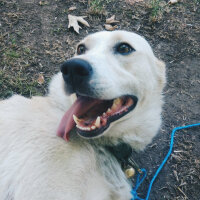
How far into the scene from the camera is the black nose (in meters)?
1.90

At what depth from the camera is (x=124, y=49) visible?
2494 mm

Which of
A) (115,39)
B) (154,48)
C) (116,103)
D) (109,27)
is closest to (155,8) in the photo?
(154,48)

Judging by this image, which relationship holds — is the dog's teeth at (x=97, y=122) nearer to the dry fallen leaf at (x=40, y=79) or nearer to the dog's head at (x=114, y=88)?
the dog's head at (x=114, y=88)

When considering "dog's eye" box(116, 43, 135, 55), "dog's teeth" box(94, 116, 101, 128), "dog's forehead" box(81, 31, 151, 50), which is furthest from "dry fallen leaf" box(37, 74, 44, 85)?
Answer: "dog's teeth" box(94, 116, 101, 128)

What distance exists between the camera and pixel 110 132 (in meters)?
2.24

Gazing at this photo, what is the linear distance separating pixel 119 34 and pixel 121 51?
0.19 m

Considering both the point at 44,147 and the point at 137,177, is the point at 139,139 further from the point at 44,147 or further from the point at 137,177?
the point at 44,147

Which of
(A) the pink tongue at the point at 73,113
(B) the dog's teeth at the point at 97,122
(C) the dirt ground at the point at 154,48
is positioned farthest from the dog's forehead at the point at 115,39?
(C) the dirt ground at the point at 154,48

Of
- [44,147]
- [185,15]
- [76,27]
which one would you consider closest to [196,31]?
[185,15]

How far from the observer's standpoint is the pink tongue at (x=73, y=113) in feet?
6.69

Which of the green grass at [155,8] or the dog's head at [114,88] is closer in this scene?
the dog's head at [114,88]

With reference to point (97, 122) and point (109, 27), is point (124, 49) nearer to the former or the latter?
point (97, 122)

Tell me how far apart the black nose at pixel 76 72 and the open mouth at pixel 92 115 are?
23cm

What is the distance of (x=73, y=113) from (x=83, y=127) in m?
0.18
